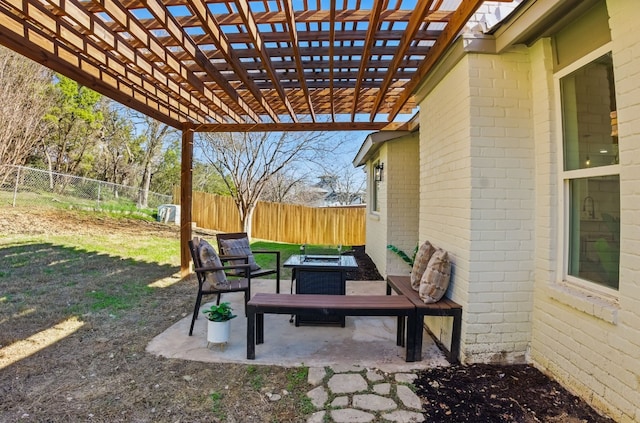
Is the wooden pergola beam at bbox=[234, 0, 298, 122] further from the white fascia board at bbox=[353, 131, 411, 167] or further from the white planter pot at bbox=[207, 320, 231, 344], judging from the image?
the white fascia board at bbox=[353, 131, 411, 167]

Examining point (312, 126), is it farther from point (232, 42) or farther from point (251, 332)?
point (251, 332)

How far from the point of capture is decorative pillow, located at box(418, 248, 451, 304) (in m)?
3.10

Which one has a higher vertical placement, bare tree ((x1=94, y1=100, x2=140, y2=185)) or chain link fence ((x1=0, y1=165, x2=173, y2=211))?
bare tree ((x1=94, y1=100, x2=140, y2=185))

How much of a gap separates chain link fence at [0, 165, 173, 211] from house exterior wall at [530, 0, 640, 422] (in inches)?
460

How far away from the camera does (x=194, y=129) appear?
618 cm

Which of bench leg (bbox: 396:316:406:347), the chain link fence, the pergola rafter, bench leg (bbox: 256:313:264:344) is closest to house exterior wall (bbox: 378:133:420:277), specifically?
the pergola rafter

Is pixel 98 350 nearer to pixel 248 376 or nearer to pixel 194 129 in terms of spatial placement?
pixel 248 376

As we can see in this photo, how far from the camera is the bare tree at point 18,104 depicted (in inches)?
337

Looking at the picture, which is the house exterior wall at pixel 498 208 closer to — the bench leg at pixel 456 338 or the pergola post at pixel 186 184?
the bench leg at pixel 456 338

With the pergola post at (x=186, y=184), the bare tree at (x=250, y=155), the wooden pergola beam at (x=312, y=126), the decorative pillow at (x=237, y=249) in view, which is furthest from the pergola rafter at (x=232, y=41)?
the bare tree at (x=250, y=155)

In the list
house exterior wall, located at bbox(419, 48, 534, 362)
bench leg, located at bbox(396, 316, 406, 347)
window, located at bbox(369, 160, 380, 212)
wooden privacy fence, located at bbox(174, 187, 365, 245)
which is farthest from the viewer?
wooden privacy fence, located at bbox(174, 187, 365, 245)

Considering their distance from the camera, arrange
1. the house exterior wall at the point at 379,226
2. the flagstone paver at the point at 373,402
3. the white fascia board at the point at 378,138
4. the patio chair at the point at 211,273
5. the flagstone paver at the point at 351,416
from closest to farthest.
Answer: the flagstone paver at the point at 351,416
the flagstone paver at the point at 373,402
the patio chair at the point at 211,273
the white fascia board at the point at 378,138
the house exterior wall at the point at 379,226

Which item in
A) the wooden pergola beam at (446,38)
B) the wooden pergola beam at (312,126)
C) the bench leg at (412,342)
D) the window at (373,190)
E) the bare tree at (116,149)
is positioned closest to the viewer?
the wooden pergola beam at (446,38)

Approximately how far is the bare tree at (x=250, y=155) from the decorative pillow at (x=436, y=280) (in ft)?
23.3
